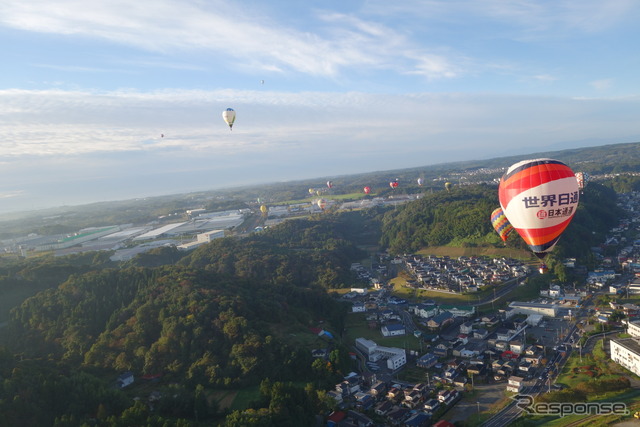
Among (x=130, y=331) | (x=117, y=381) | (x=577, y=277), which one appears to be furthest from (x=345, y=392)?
(x=577, y=277)

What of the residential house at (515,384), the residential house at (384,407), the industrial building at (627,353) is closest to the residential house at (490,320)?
the industrial building at (627,353)

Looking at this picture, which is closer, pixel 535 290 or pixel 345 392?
pixel 345 392

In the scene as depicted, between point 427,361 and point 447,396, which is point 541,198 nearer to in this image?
point 447,396

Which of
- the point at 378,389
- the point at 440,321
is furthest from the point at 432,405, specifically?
the point at 440,321

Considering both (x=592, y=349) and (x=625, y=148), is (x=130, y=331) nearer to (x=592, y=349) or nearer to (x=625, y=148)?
(x=592, y=349)

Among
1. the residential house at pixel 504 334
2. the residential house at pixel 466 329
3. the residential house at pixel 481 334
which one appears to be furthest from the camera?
the residential house at pixel 466 329

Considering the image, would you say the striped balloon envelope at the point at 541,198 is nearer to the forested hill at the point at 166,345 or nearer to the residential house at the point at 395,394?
the residential house at the point at 395,394

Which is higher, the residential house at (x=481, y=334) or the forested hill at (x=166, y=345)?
the forested hill at (x=166, y=345)

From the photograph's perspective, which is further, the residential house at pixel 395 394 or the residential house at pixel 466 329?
the residential house at pixel 466 329
